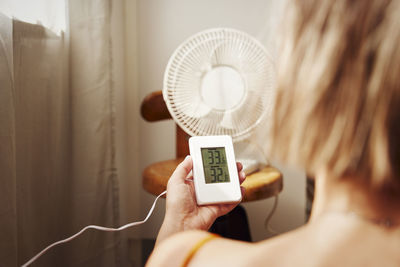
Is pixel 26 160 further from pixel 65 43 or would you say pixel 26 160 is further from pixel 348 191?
pixel 348 191

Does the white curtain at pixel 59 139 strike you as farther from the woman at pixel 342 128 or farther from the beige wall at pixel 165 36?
the woman at pixel 342 128

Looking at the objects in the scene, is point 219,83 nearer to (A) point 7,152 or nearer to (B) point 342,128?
(A) point 7,152

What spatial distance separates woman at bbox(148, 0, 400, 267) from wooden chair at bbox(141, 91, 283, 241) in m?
0.49

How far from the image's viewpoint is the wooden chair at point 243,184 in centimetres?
80

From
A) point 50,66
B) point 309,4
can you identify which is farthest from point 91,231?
point 309,4

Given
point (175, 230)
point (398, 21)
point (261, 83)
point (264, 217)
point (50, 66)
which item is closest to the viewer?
point (398, 21)

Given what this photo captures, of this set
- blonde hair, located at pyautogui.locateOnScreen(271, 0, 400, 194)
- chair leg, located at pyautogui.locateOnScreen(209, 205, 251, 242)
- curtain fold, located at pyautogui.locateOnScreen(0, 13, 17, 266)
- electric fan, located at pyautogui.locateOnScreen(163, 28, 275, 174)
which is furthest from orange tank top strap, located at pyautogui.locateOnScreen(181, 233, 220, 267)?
chair leg, located at pyautogui.locateOnScreen(209, 205, 251, 242)

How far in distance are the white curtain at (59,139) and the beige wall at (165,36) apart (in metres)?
0.33

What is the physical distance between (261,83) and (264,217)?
69 centimetres

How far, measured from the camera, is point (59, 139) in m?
0.83

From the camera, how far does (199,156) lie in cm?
66

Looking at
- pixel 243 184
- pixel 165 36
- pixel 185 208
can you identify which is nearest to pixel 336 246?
pixel 185 208

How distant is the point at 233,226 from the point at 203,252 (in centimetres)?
82

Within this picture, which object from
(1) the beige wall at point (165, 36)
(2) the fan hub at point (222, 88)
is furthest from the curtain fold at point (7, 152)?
(1) the beige wall at point (165, 36)
